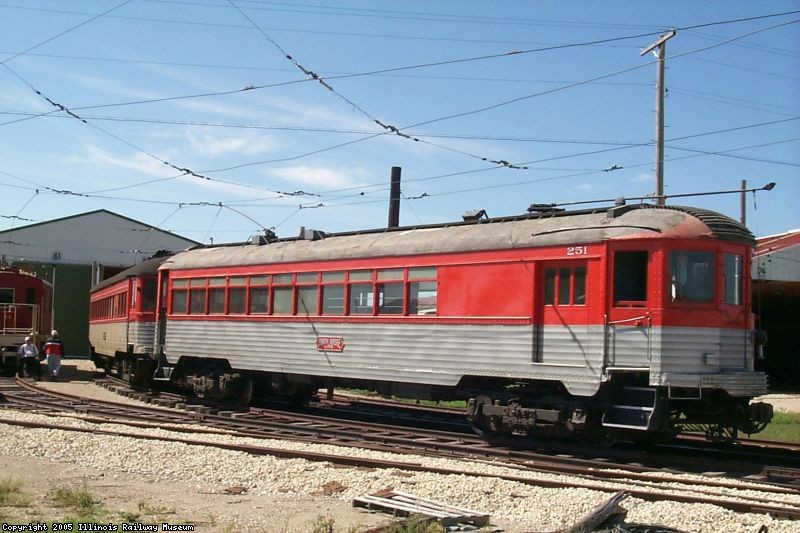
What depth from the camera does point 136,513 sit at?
8.44m

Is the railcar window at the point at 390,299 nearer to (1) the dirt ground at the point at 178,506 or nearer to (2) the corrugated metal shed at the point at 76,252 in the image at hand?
(1) the dirt ground at the point at 178,506

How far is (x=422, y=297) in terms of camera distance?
1548 cm

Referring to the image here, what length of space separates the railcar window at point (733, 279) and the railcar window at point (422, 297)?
4831mm

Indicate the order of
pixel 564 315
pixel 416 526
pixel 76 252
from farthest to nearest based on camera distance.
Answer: pixel 76 252 → pixel 564 315 → pixel 416 526

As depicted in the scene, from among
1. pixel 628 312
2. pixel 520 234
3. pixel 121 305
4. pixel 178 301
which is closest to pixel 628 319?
pixel 628 312

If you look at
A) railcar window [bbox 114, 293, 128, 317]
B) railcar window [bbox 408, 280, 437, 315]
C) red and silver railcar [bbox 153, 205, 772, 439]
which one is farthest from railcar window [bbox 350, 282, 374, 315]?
railcar window [bbox 114, 293, 128, 317]

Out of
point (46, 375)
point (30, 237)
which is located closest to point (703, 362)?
point (46, 375)

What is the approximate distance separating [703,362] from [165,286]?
14.8m

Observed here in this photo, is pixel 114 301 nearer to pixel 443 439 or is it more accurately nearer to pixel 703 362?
pixel 443 439

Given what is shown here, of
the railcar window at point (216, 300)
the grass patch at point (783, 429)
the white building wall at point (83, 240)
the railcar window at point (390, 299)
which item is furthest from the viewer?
the white building wall at point (83, 240)

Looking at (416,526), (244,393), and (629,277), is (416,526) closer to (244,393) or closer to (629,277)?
(629,277)

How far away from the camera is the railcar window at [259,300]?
1894cm

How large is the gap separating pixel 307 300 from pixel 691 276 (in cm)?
802

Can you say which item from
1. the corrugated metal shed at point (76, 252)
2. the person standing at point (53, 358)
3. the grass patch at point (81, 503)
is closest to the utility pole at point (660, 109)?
the grass patch at point (81, 503)
